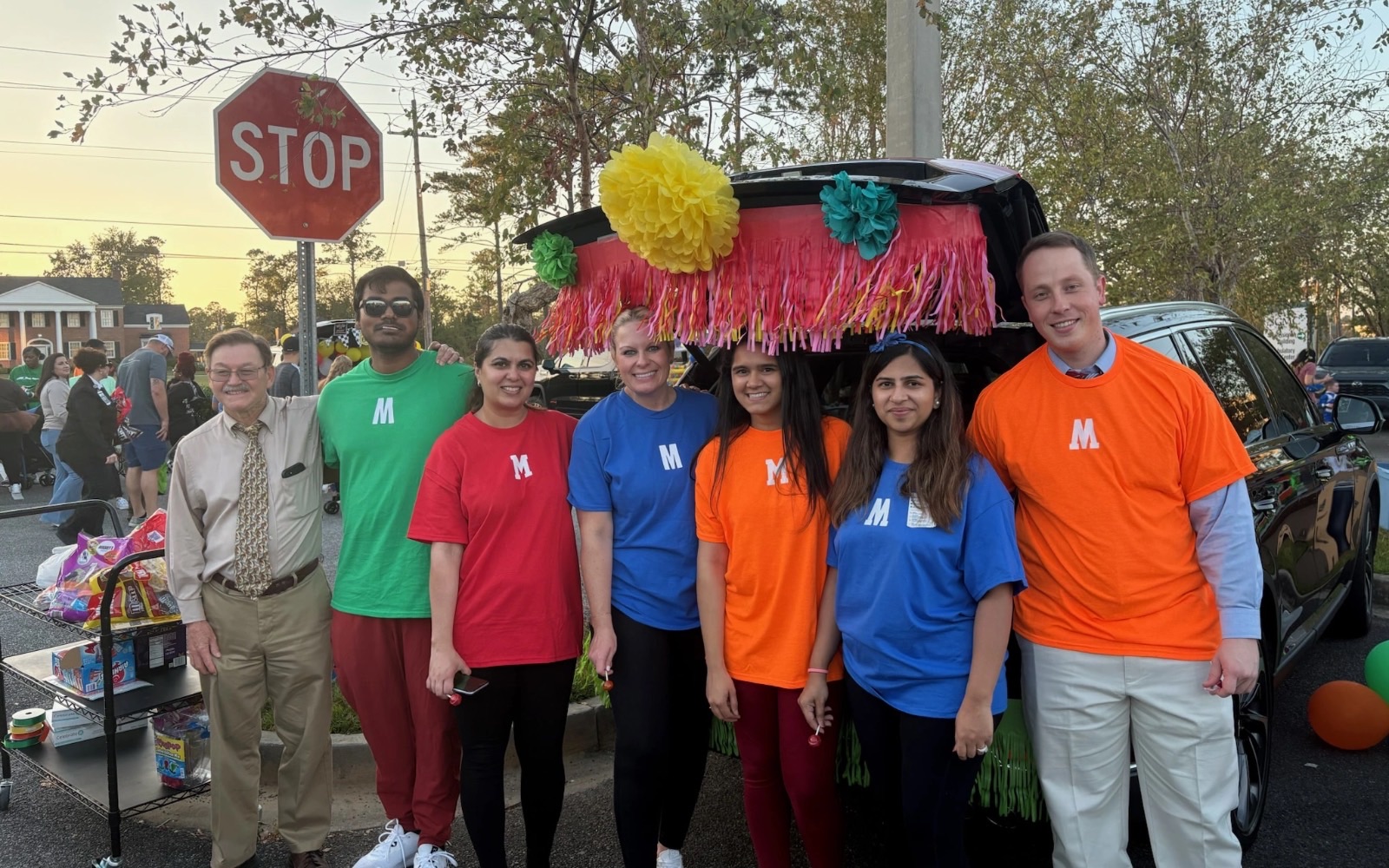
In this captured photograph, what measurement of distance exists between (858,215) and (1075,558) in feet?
3.37

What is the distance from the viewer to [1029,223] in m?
2.38

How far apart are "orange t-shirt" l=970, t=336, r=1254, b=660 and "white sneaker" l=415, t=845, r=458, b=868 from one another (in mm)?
1989

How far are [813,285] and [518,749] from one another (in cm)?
170

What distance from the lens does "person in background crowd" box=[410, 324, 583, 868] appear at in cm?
279

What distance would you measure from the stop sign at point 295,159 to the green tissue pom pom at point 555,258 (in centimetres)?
144

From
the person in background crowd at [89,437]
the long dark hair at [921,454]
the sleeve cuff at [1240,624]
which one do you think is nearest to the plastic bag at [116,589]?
the long dark hair at [921,454]

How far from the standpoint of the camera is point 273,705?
313 centimetres

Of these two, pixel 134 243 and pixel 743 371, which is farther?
pixel 134 243

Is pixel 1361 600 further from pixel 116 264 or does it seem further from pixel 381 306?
pixel 116 264

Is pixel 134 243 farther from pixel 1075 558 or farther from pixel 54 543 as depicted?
pixel 1075 558

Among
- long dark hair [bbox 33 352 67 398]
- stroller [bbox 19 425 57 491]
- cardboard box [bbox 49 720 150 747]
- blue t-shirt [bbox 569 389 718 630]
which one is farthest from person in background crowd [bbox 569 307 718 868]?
stroller [bbox 19 425 57 491]

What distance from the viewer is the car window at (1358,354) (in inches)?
746

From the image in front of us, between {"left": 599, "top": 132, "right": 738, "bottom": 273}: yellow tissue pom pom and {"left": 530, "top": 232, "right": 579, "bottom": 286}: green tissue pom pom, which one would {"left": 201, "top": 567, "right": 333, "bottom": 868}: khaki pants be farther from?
{"left": 599, "top": 132, "right": 738, "bottom": 273}: yellow tissue pom pom

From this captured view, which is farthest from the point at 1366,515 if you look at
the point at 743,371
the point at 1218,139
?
the point at 1218,139
